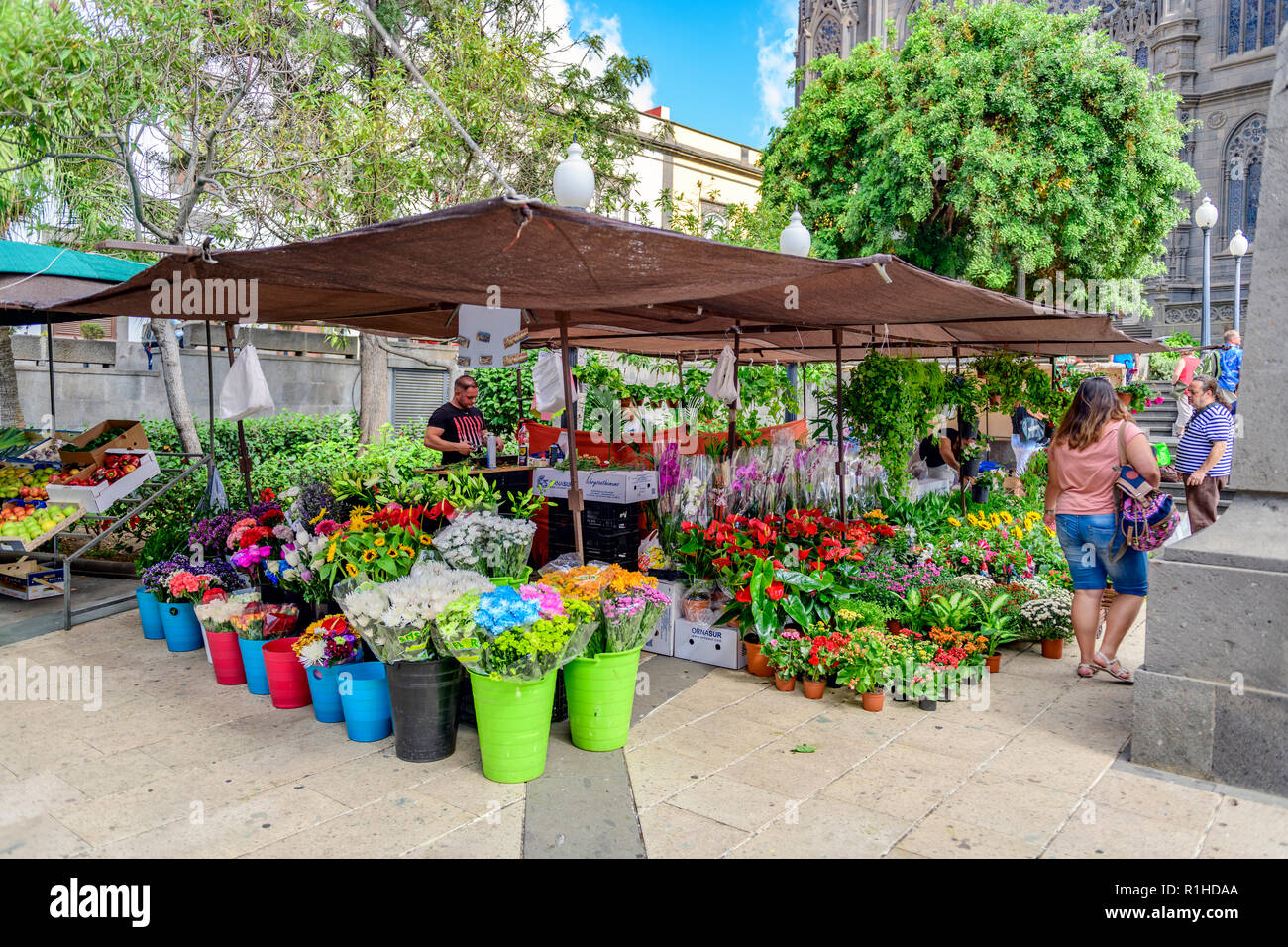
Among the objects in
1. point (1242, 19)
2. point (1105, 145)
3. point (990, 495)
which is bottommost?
point (990, 495)

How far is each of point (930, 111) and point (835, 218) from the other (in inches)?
113

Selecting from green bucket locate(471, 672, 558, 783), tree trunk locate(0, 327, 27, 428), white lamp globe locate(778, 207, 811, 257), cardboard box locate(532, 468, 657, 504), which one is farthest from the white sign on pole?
tree trunk locate(0, 327, 27, 428)

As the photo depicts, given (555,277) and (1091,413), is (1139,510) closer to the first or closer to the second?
(1091,413)

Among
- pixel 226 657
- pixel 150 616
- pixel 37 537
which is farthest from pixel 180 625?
pixel 37 537

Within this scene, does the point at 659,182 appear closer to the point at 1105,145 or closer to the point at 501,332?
the point at 1105,145

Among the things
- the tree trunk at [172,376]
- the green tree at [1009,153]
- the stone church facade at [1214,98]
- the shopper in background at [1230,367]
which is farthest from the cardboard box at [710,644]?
the stone church facade at [1214,98]

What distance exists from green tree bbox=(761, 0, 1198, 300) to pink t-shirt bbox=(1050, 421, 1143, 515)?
12103 mm

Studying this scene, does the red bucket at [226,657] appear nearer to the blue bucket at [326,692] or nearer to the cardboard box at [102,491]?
the blue bucket at [326,692]

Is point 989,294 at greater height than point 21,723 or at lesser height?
greater

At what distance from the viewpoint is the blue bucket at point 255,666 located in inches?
182

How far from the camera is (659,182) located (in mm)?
27516

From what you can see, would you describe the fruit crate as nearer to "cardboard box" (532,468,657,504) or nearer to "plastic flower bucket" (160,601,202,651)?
"plastic flower bucket" (160,601,202,651)

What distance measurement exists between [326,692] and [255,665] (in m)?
0.73
